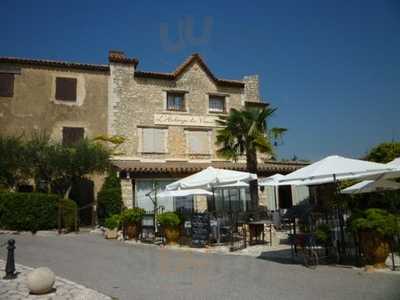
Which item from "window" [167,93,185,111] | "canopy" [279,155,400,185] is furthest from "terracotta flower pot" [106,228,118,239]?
"window" [167,93,185,111]

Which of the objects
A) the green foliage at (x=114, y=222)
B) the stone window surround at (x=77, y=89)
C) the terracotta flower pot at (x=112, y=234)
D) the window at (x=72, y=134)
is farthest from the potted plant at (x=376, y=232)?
the stone window surround at (x=77, y=89)

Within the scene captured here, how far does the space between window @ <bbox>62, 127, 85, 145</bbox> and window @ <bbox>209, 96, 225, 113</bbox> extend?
8.64 meters

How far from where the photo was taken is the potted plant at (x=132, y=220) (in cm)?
1487

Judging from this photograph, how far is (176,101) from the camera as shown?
2497cm

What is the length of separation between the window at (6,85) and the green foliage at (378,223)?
2061 centimetres

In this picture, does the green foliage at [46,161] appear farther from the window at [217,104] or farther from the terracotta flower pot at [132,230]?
the window at [217,104]

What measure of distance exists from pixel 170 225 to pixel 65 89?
1369 cm

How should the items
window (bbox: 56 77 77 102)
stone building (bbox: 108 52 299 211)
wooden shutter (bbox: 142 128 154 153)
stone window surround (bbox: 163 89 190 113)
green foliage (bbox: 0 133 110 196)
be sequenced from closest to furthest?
green foliage (bbox: 0 133 110 196) < stone building (bbox: 108 52 299 211) < window (bbox: 56 77 77 102) < wooden shutter (bbox: 142 128 154 153) < stone window surround (bbox: 163 89 190 113)

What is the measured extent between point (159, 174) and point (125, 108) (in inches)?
198

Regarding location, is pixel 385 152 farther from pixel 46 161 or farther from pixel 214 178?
pixel 46 161

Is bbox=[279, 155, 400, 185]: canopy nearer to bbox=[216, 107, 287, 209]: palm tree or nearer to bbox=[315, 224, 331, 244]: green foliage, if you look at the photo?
bbox=[315, 224, 331, 244]: green foliage

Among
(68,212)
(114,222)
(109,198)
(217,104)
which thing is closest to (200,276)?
(114,222)

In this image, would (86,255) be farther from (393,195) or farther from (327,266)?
(393,195)

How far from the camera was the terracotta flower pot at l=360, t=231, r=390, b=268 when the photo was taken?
8.05 m
